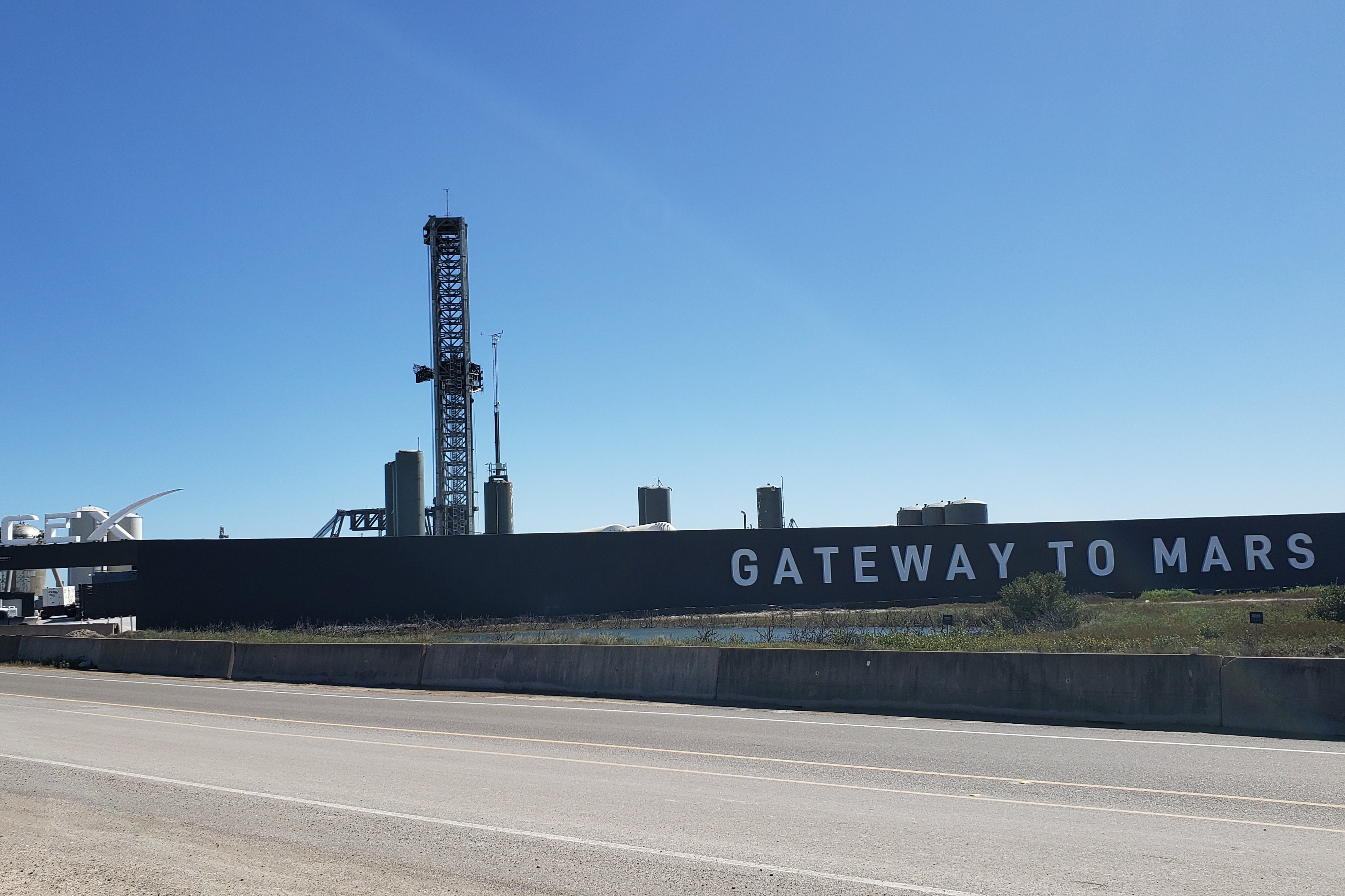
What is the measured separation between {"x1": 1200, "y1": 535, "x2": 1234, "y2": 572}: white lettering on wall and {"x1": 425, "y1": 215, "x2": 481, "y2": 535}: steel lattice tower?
37030mm

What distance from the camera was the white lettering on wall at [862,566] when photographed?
152 feet

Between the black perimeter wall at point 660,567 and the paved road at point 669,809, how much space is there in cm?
2877

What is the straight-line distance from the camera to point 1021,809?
8.33 m

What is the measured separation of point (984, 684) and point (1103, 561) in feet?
120

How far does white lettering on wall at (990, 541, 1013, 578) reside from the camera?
1845 inches

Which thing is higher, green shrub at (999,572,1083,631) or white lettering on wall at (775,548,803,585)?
Answer: white lettering on wall at (775,548,803,585)

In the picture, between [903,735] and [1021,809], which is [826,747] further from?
[1021,809]

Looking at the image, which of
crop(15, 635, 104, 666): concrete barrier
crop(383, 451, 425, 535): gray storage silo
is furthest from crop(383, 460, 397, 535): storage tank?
crop(15, 635, 104, 666): concrete barrier

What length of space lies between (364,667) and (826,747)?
12330 mm

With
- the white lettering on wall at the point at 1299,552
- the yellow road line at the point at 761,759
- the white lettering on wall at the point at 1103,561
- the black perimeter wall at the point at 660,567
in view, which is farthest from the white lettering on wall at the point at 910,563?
the yellow road line at the point at 761,759

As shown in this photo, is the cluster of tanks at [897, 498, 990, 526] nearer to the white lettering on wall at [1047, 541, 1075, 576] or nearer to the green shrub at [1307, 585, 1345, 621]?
the white lettering on wall at [1047, 541, 1075, 576]

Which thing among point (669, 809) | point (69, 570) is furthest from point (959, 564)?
point (69, 570)

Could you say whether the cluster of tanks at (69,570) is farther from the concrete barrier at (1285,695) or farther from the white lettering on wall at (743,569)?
the concrete barrier at (1285,695)

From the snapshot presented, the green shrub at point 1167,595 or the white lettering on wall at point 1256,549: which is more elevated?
the white lettering on wall at point 1256,549
